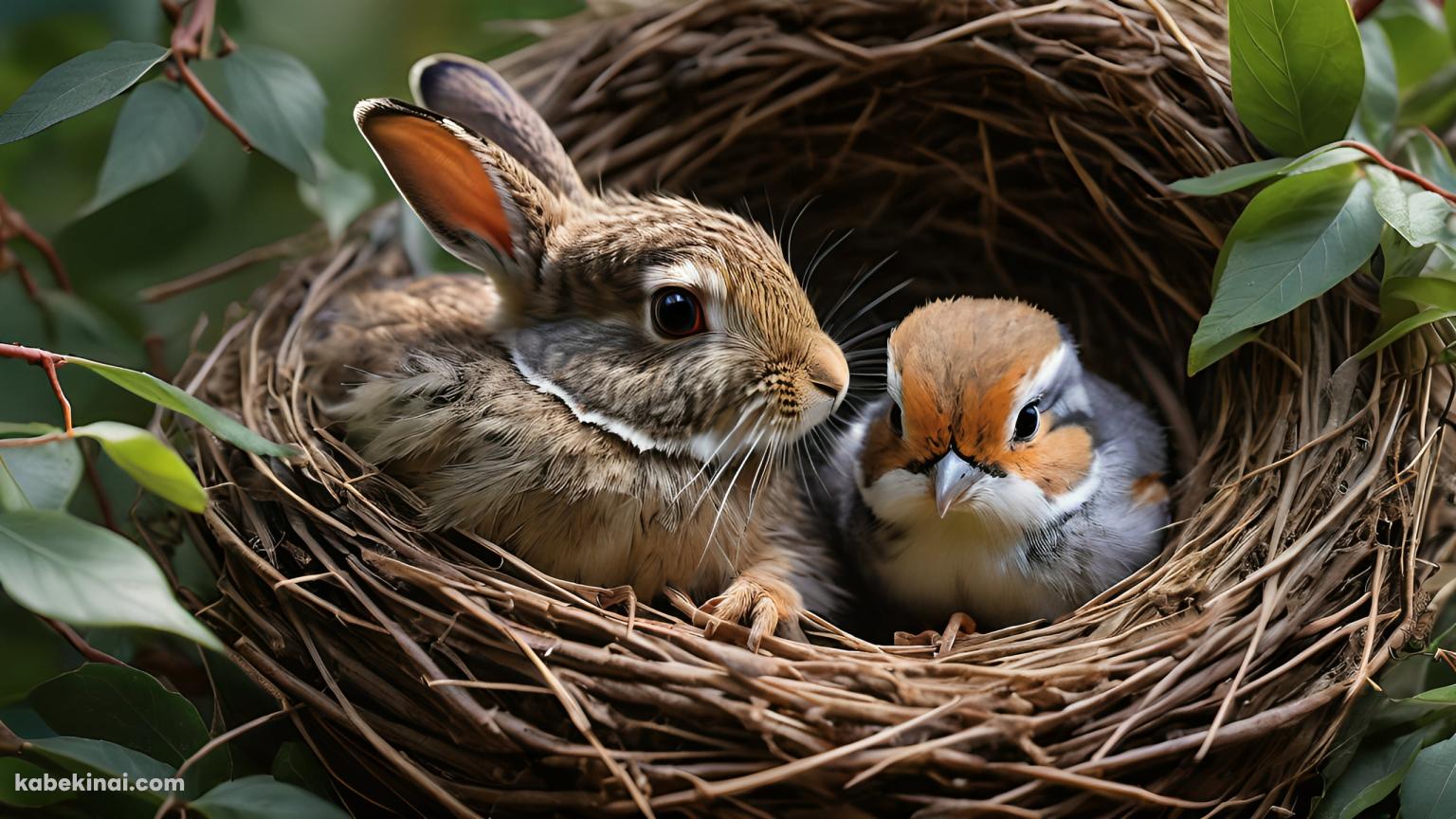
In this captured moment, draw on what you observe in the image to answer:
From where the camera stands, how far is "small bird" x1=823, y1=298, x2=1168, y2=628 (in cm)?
200

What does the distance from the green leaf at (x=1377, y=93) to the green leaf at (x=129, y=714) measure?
7.97 ft

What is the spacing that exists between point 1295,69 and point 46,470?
2.14 meters

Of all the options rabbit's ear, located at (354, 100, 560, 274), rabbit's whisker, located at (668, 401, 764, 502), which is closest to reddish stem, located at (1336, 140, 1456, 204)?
rabbit's whisker, located at (668, 401, 764, 502)

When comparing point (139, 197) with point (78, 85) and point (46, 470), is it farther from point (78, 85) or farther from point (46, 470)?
point (46, 470)

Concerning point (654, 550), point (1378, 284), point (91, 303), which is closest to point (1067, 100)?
point (1378, 284)

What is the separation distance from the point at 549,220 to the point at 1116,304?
1.45 metres

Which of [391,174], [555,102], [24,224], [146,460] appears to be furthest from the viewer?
[555,102]

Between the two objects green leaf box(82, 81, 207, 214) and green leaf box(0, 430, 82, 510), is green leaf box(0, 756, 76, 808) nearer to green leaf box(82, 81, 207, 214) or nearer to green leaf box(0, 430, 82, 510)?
green leaf box(0, 430, 82, 510)

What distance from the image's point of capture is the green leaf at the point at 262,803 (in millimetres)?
1560

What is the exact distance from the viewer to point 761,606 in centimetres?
200

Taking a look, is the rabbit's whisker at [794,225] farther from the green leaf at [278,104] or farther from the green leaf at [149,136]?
the green leaf at [149,136]

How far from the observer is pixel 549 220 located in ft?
7.04

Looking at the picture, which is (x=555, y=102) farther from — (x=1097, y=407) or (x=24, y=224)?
(x=1097, y=407)

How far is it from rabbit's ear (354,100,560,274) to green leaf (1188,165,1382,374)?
123 cm
